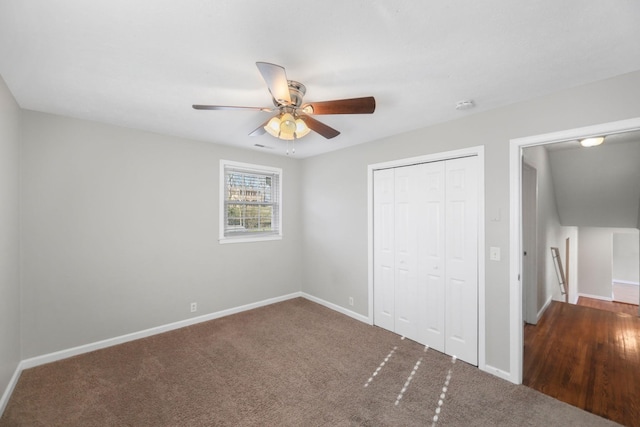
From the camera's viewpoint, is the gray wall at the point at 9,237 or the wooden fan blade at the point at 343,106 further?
the gray wall at the point at 9,237

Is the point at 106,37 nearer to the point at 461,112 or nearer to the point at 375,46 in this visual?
the point at 375,46

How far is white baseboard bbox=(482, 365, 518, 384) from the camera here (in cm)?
234

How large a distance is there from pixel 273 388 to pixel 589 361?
3173 mm

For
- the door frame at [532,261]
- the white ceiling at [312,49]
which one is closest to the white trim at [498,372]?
the door frame at [532,261]

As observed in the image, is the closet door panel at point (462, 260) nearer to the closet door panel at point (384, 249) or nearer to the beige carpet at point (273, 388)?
the beige carpet at point (273, 388)

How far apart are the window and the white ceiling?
5.14ft

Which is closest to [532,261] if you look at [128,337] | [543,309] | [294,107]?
[543,309]

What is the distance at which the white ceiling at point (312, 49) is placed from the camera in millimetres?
1298

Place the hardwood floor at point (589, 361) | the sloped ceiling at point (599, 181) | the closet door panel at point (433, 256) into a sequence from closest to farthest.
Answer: the hardwood floor at point (589, 361) < the closet door panel at point (433, 256) < the sloped ceiling at point (599, 181)

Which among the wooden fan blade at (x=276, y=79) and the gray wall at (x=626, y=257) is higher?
the wooden fan blade at (x=276, y=79)

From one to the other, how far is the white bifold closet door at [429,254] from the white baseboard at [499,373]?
12 cm

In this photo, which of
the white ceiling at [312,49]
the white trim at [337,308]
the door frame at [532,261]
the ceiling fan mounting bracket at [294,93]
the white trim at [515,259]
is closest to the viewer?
the white ceiling at [312,49]

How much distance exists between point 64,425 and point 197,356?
104 centimetres

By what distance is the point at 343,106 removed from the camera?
1.79m
